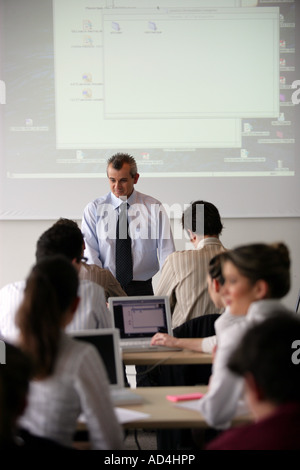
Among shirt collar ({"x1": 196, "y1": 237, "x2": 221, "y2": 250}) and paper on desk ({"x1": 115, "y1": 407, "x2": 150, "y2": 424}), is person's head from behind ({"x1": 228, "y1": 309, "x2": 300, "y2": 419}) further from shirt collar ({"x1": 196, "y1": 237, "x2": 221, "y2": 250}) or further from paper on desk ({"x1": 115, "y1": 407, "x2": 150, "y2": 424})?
shirt collar ({"x1": 196, "y1": 237, "x2": 221, "y2": 250})

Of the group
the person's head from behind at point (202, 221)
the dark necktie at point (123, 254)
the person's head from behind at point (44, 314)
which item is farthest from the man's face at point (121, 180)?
the person's head from behind at point (44, 314)

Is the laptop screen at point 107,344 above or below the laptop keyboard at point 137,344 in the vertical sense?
above

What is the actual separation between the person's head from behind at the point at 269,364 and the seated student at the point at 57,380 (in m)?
0.54

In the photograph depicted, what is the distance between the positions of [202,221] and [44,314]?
2076mm

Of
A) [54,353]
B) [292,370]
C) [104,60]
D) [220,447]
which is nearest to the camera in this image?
[292,370]

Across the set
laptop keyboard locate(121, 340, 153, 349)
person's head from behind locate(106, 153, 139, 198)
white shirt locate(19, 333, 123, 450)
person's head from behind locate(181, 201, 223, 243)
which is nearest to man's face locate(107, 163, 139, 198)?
person's head from behind locate(106, 153, 139, 198)

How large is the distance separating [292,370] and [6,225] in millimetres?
5005

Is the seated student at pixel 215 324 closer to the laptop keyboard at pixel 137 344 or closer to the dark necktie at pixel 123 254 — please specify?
the laptop keyboard at pixel 137 344

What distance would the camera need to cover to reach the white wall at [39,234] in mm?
6023

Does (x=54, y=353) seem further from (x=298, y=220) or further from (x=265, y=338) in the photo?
(x=298, y=220)

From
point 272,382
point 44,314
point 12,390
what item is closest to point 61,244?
point 44,314

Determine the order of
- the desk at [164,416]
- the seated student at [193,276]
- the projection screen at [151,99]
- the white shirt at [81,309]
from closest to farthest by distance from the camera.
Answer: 1. the desk at [164,416]
2. the white shirt at [81,309]
3. the seated student at [193,276]
4. the projection screen at [151,99]

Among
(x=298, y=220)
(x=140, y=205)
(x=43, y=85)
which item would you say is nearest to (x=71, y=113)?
(x=43, y=85)

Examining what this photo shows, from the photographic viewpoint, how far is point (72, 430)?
1864 millimetres
